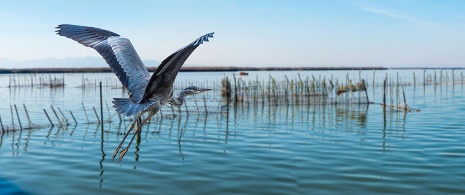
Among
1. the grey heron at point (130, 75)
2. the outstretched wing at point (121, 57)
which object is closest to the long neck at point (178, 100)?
the grey heron at point (130, 75)

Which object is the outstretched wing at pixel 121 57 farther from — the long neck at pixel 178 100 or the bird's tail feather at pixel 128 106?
the long neck at pixel 178 100

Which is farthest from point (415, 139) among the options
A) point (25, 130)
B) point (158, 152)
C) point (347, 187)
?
point (25, 130)

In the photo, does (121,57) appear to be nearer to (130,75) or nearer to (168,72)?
(130,75)

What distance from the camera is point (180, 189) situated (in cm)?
960

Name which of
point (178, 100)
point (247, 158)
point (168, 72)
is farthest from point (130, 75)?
point (247, 158)

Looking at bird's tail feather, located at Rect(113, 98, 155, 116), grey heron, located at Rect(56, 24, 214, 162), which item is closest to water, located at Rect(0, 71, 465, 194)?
grey heron, located at Rect(56, 24, 214, 162)

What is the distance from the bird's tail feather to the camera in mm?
5224

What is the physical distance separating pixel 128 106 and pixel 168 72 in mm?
681

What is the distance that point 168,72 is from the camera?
5.04 meters

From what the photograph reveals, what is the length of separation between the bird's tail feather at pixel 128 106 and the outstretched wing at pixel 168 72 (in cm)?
14

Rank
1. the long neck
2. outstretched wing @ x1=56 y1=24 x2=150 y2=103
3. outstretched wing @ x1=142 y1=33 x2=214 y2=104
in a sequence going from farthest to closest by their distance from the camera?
1. the long neck
2. outstretched wing @ x1=56 y1=24 x2=150 y2=103
3. outstretched wing @ x1=142 y1=33 x2=214 y2=104

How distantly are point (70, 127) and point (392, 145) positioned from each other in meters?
11.2

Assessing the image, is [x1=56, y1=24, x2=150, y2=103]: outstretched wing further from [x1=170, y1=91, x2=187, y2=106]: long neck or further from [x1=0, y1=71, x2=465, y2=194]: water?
[x1=0, y1=71, x2=465, y2=194]: water

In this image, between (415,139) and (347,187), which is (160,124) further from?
(347,187)
